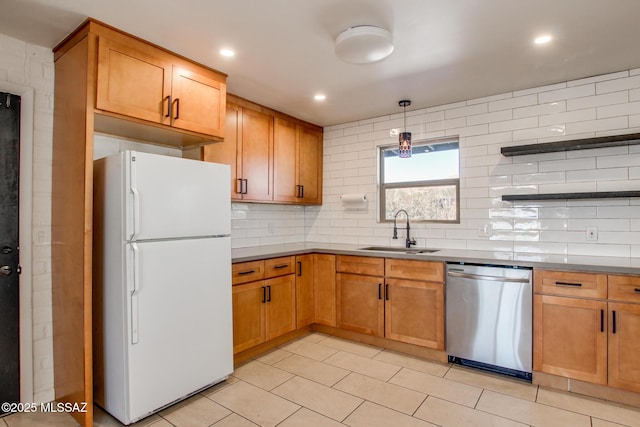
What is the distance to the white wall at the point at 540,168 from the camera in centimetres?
274

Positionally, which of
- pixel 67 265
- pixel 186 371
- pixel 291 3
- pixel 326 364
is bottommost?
pixel 326 364

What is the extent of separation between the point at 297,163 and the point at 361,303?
1665mm

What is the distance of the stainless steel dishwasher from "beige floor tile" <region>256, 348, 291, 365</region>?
1.39 m

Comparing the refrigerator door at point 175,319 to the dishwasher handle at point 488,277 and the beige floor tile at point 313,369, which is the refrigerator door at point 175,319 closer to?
the beige floor tile at point 313,369

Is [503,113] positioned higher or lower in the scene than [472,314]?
higher

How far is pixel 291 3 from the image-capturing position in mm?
1884

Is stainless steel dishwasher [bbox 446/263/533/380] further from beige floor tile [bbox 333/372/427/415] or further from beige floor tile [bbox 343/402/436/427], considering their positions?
beige floor tile [bbox 343/402/436/427]

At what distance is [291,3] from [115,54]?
112 cm

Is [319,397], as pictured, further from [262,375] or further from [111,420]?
[111,420]

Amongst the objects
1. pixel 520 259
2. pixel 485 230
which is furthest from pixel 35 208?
pixel 485 230

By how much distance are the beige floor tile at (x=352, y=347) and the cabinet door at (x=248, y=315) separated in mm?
692

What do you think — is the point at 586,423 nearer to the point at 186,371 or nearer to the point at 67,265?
the point at 186,371

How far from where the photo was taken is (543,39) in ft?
7.41

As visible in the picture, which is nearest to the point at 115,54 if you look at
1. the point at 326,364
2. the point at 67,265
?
the point at 67,265
